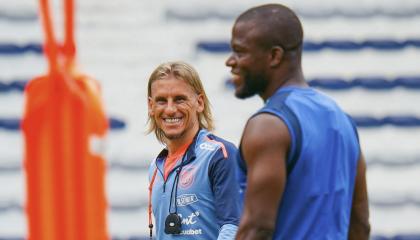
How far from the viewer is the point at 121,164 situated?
21.3 feet

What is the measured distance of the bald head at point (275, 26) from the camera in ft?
11.3

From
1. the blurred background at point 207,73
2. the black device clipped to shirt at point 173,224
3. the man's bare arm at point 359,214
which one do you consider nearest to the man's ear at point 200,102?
the black device clipped to shirt at point 173,224

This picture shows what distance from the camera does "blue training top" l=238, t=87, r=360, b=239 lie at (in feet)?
11.0

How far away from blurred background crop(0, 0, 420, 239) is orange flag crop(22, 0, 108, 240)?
382 cm

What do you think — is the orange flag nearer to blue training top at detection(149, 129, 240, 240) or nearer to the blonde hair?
blue training top at detection(149, 129, 240, 240)

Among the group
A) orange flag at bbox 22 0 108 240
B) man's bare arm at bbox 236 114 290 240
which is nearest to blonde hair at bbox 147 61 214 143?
man's bare arm at bbox 236 114 290 240

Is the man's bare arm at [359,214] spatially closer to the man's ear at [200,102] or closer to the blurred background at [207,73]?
the man's ear at [200,102]

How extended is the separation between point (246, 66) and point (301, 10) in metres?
3.25

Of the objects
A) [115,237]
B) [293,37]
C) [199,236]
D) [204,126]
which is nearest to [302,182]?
[293,37]

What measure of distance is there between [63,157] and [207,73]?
3.98 metres

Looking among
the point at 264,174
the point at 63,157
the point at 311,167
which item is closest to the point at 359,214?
the point at 311,167

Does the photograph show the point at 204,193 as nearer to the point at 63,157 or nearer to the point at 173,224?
the point at 173,224

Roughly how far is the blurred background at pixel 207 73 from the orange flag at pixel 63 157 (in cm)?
382

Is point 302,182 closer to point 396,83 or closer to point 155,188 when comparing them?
point 155,188
